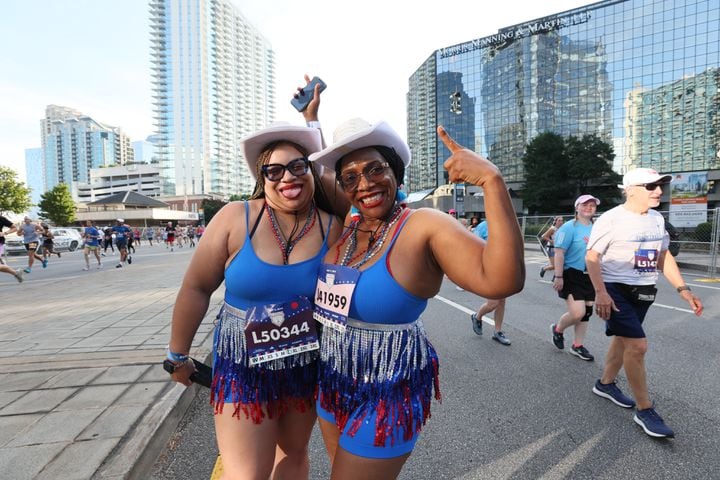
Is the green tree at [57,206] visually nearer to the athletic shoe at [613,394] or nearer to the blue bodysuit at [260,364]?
the blue bodysuit at [260,364]

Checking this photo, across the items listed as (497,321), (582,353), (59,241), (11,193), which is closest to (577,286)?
(582,353)

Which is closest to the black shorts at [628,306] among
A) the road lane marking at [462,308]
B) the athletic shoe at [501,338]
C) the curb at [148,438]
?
the athletic shoe at [501,338]

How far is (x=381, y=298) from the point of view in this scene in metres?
1.33

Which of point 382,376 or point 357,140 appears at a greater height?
point 357,140

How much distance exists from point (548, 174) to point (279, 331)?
50800mm

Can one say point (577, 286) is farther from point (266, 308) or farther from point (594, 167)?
point (594, 167)

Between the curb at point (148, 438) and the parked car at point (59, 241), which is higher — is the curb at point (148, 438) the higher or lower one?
the lower one

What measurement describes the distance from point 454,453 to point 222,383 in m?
1.59

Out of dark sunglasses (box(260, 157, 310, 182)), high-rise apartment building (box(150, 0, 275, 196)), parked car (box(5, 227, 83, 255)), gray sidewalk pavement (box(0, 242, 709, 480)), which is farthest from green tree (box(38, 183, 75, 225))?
dark sunglasses (box(260, 157, 310, 182))

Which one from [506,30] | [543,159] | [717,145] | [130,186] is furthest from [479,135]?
[130,186]

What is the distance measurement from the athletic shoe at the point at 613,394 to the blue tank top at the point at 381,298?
2666 millimetres

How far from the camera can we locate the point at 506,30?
69.6 metres

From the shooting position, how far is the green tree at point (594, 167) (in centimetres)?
4469

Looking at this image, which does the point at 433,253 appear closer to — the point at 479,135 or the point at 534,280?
the point at 534,280
